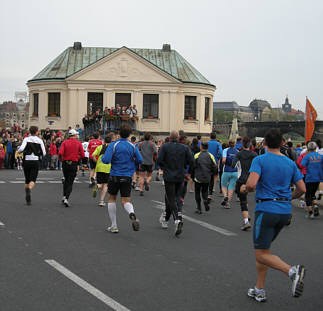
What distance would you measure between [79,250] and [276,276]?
285cm

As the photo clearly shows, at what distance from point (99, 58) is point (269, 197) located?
4353 centimetres

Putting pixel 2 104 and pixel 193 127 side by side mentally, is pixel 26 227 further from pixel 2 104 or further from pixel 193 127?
pixel 2 104

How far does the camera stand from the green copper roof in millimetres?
→ 45469

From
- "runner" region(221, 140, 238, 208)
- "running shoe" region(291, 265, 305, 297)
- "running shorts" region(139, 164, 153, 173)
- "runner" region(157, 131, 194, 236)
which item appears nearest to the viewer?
"running shoe" region(291, 265, 305, 297)

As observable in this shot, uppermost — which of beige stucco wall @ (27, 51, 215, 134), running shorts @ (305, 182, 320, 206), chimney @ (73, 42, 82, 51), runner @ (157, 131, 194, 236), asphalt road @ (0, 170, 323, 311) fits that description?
chimney @ (73, 42, 82, 51)

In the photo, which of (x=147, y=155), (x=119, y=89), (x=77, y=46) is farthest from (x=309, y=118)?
(x=77, y=46)

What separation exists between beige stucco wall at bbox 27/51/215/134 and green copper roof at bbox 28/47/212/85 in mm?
770

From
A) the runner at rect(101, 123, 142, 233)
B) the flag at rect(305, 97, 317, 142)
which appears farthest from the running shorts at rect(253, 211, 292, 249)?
the flag at rect(305, 97, 317, 142)

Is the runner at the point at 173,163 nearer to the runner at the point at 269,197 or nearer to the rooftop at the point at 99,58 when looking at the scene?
the runner at the point at 269,197

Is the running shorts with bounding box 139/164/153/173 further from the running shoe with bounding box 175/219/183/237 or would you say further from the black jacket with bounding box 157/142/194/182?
the running shoe with bounding box 175/219/183/237

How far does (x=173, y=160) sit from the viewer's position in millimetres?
9352

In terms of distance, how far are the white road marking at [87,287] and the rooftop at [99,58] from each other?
127ft

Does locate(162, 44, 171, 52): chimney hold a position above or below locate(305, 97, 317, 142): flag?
above

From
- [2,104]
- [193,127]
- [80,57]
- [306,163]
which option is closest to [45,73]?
[80,57]
